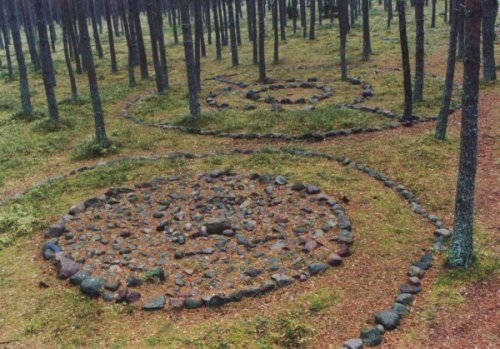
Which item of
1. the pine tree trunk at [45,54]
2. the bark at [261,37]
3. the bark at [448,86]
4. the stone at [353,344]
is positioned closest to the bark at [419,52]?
the bark at [448,86]

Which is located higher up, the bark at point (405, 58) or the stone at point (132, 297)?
the bark at point (405, 58)

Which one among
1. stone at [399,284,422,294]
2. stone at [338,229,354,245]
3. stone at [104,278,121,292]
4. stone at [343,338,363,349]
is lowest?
stone at [399,284,422,294]

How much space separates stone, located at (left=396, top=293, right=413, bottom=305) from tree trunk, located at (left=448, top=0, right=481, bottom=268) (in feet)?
4.90

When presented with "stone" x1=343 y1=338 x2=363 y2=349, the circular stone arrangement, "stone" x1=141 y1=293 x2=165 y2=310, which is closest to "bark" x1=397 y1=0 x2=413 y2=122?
the circular stone arrangement

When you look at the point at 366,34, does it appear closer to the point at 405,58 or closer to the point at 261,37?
the point at 261,37

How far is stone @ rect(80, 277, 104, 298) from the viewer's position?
9430 millimetres

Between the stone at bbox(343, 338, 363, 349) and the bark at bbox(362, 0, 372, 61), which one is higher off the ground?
the bark at bbox(362, 0, 372, 61)

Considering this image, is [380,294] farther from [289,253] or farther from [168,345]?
[168,345]

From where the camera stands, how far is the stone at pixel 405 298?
8.57 metres

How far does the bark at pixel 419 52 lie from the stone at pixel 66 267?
17.5 metres

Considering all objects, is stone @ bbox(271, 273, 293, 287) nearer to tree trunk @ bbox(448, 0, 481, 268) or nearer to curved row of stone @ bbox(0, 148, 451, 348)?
A: curved row of stone @ bbox(0, 148, 451, 348)

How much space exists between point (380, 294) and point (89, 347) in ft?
18.1

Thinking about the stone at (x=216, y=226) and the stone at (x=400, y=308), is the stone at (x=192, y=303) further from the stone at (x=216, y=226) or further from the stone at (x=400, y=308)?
the stone at (x=400, y=308)

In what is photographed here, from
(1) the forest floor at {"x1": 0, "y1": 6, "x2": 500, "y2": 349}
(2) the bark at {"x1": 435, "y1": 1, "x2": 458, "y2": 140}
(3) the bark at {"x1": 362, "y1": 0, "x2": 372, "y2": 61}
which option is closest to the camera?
(1) the forest floor at {"x1": 0, "y1": 6, "x2": 500, "y2": 349}
